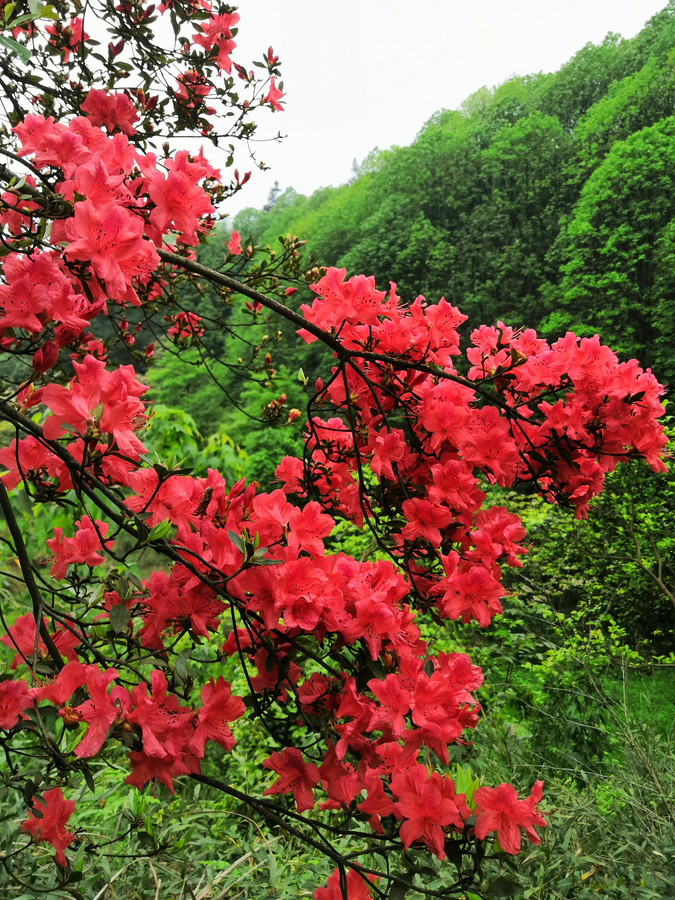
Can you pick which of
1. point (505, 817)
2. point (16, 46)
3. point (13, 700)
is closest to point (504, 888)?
point (505, 817)

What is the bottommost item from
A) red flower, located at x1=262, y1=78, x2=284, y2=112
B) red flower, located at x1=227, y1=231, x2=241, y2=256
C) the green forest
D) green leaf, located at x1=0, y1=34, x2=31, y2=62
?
the green forest

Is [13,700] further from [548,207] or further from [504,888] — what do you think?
[548,207]

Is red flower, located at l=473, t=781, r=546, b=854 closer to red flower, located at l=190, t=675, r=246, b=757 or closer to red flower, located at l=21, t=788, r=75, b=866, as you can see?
red flower, located at l=190, t=675, r=246, b=757

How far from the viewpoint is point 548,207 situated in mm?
14453

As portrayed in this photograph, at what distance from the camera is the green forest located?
1.73 m

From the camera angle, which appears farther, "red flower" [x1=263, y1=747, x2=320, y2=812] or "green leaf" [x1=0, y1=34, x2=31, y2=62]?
"red flower" [x1=263, y1=747, x2=320, y2=812]

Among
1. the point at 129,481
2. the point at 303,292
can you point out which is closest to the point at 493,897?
the point at 129,481

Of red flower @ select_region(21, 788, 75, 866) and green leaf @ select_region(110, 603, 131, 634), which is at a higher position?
green leaf @ select_region(110, 603, 131, 634)

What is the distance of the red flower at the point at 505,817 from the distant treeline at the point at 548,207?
1104cm

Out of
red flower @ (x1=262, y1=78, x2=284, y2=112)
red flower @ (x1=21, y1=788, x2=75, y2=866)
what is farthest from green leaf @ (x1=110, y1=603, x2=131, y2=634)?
red flower @ (x1=262, y1=78, x2=284, y2=112)

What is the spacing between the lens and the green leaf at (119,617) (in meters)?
0.74

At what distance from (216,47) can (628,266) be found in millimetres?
11781

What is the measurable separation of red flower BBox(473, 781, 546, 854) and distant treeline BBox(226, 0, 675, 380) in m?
11.0

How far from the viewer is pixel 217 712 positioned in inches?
32.6
